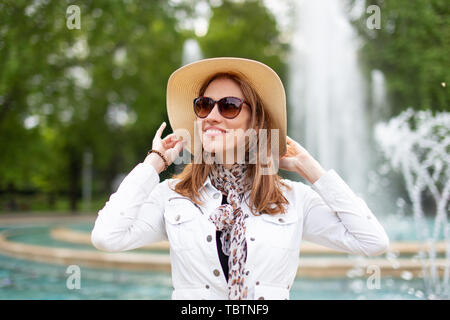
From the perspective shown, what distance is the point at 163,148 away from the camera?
1.87m

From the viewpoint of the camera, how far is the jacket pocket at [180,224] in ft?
5.61

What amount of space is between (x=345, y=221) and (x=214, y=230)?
21.4 inches

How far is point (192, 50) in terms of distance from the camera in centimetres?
2022

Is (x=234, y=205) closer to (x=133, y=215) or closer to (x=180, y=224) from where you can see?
(x=180, y=224)

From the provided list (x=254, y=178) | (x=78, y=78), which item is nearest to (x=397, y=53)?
(x=78, y=78)

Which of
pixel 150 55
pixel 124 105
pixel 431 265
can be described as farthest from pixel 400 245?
pixel 124 105

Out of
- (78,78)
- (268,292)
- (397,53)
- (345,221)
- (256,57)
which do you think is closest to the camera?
(268,292)

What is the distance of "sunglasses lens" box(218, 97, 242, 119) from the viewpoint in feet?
5.88

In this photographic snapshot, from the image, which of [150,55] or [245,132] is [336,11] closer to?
[150,55]

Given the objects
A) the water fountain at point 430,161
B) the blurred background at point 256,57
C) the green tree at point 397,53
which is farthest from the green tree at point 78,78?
the water fountain at point 430,161

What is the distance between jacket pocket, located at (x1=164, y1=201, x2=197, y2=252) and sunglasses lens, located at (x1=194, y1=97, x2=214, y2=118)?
0.38 meters

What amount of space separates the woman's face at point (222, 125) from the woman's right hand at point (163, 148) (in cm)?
14

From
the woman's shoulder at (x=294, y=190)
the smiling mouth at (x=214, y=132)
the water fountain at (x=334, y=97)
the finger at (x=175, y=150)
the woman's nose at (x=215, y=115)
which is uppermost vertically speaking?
the water fountain at (x=334, y=97)

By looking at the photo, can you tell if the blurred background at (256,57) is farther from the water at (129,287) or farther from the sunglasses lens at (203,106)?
the sunglasses lens at (203,106)
